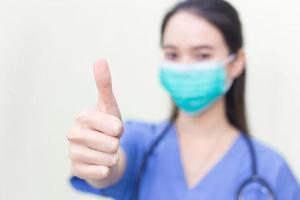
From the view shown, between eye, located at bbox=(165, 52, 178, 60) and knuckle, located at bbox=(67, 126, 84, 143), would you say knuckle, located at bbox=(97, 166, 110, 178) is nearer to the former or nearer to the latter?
knuckle, located at bbox=(67, 126, 84, 143)

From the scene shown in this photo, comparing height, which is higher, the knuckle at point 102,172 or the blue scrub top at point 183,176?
the knuckle at point 102,172

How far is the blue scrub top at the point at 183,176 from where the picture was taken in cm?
99

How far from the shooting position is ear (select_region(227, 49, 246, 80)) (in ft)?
3.53

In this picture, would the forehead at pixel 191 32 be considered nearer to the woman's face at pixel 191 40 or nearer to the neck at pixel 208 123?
the woman's face at pixel 191 40

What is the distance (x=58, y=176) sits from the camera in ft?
4.78

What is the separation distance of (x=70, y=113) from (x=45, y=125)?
0.09 meters

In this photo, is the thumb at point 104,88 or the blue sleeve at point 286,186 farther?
the blue sleeve at point 286,186

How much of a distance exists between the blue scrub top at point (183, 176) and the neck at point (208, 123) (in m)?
0.05

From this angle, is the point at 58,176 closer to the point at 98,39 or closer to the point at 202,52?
the point at 98,39

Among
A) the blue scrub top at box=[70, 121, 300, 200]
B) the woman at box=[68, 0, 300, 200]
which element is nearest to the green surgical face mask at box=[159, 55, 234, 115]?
the woman at box=[68, 0, 300, 200]

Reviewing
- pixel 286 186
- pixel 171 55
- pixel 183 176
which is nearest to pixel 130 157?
pixel 183 176

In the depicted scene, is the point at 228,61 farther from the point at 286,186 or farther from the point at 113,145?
the point at 113,145

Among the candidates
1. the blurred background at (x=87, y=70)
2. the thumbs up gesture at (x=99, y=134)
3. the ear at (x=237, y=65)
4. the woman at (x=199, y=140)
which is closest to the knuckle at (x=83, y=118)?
the thumbs up gesture at (x=99, y=134)

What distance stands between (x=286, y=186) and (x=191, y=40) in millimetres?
382
